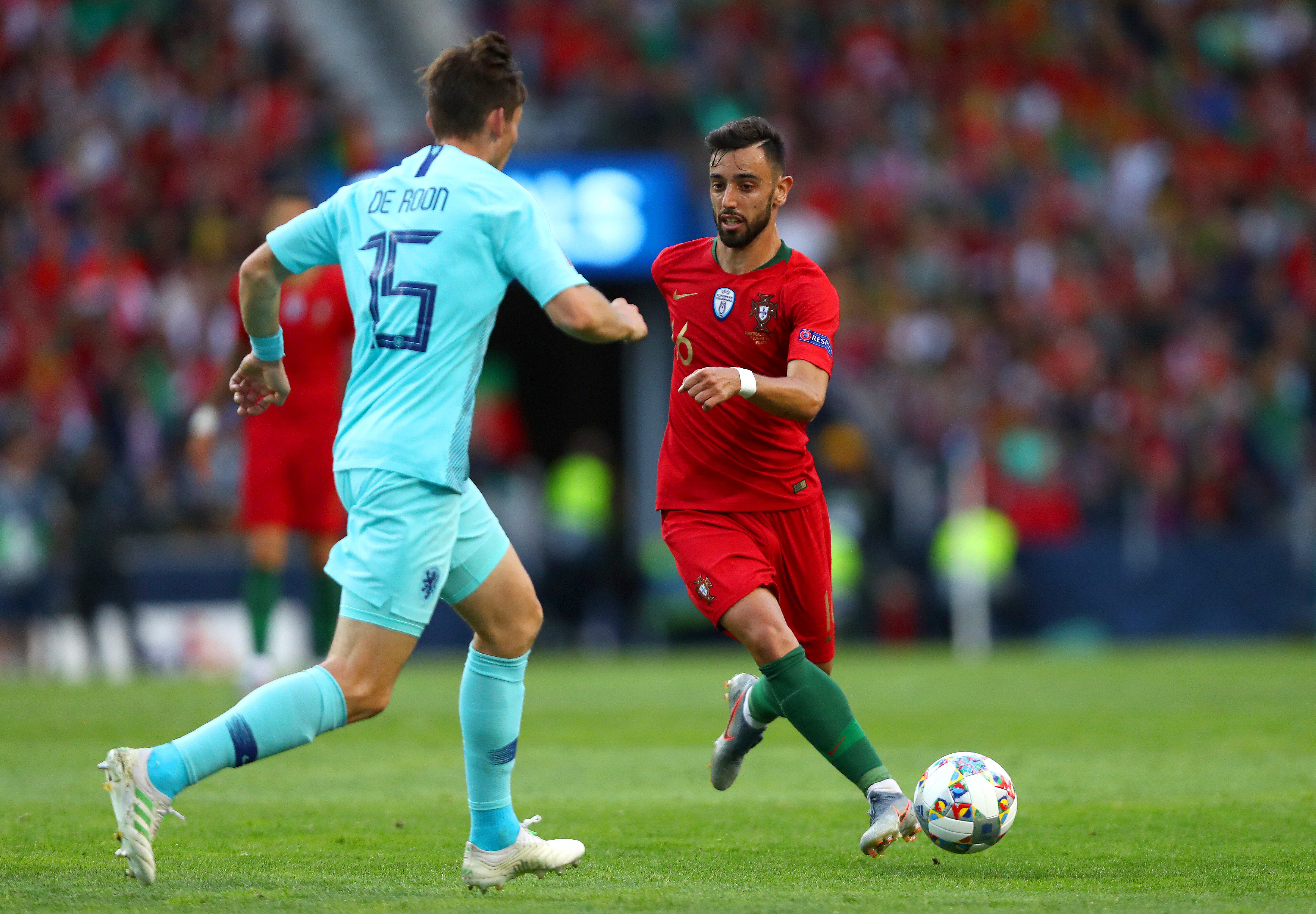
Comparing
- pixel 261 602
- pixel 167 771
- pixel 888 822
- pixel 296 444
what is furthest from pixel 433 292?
pixel 261 602

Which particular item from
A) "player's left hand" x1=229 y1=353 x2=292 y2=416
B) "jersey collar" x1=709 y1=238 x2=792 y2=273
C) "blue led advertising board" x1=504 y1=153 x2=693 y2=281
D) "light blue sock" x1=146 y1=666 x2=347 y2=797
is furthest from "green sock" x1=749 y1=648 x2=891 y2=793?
"blue led advertising board" x1=504 y1=153 x2=693 y2=281

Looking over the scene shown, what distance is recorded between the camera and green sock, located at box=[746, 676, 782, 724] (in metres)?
6.72

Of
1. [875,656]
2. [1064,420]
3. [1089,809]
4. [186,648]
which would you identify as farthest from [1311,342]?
[1089,809]

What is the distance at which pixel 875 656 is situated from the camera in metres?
17.2

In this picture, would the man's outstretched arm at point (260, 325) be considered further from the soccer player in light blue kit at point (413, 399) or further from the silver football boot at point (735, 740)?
the silver football boot at point (735, 740)

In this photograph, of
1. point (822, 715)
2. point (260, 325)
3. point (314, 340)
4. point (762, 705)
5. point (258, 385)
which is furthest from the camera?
point (314, 340)

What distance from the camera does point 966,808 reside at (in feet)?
19.2

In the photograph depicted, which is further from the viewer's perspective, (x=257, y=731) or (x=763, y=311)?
(x=763, y=311)

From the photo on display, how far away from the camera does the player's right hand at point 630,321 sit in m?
4.87

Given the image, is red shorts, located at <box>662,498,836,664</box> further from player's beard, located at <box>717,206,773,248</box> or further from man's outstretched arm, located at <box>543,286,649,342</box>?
man's outstretched arm, located at <box>543,286,649,342</box>

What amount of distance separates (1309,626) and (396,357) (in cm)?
1519

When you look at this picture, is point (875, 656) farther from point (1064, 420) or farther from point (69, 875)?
point (69, 875)

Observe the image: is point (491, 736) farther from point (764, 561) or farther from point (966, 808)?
point (966, 808)

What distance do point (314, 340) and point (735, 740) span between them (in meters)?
4.99
